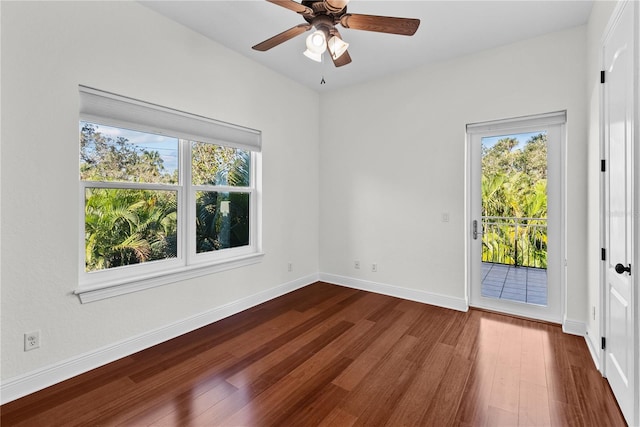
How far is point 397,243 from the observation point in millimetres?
3955

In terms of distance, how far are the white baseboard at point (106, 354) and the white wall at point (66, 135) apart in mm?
46

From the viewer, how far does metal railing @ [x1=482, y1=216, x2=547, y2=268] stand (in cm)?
318

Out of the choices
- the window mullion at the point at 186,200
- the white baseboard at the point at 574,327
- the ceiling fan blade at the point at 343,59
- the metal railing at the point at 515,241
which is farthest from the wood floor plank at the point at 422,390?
the ceiling fan blade at the point at 343,59

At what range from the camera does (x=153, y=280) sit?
264 centimetres

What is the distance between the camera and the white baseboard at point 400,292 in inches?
138

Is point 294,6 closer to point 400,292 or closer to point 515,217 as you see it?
point 515,217

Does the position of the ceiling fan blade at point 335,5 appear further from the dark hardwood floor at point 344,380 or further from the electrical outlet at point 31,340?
the electrical outlet at point 31,340

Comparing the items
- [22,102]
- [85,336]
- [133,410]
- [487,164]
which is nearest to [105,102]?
[22,102]

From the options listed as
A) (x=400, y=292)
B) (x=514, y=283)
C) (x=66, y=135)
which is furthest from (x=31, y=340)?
(x=514, y=283)

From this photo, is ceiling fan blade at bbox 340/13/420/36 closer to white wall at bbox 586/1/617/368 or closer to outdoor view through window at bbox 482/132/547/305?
white wall at bbox 586/1/617/368

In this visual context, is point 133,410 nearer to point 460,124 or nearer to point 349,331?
point 349,331

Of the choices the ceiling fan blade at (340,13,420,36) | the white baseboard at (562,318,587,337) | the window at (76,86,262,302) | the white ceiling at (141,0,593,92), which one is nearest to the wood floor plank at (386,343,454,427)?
the white baseboard at (562,318,587,337)

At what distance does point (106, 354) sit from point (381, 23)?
3212mm

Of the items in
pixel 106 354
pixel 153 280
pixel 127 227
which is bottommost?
pixel 106 354
